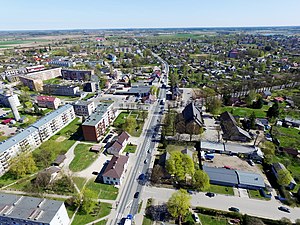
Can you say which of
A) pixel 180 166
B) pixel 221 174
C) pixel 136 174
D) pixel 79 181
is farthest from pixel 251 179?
pixel 79 181

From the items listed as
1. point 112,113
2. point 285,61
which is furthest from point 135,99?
point 285,61

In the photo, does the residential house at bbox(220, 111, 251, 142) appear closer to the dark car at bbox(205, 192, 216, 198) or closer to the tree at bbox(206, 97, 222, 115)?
the tree at bbox(206, 97, 222, 115)

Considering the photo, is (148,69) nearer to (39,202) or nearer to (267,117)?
(267,117)

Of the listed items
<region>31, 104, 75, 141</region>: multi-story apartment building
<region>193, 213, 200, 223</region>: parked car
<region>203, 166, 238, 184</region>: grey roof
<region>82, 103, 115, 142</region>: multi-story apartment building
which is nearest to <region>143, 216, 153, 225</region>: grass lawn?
<region>193, 213, 200, 223</region>: parked car

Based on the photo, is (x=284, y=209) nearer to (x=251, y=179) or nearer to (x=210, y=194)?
(x=251, y=179)

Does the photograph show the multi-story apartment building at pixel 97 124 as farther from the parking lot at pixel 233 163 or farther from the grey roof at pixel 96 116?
the parking lot at pixel 233 163

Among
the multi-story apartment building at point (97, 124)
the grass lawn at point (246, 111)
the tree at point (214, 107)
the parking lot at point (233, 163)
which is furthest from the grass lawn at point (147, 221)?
the grass lawn at point (246, 111)

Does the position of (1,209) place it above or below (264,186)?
above
